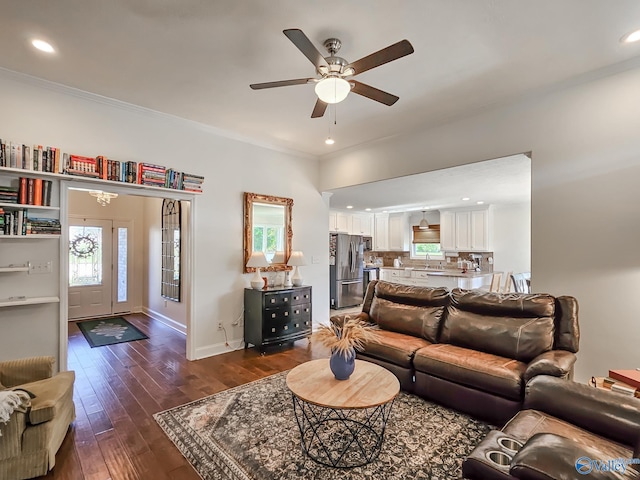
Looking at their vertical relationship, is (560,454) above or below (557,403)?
above

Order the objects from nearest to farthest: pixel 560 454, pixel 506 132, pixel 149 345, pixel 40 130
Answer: pixel 560 454, pixel 40 130, pixel 506 132, pixel 149 345

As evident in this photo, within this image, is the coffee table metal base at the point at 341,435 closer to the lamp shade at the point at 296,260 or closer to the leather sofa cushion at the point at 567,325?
the leather sofa cushion at the point at 567,325

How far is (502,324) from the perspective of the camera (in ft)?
9.27

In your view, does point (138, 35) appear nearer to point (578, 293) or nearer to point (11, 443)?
point (11, 443)

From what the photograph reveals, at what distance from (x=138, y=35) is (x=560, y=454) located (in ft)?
10.8

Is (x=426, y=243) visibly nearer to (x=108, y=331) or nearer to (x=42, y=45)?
(x=108, y=331)

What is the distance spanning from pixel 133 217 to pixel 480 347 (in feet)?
22.1

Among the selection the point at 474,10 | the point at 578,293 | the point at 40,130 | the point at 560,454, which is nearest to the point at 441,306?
the point at 578,293

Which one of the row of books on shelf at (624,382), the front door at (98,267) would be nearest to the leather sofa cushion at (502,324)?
the row of books on shelf at (624,382)

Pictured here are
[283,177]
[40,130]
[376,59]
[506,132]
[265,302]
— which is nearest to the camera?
[376,59]

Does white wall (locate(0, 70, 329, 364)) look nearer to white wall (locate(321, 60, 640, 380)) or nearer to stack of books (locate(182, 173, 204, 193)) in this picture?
stack of books (locate(182, 173, 204, 193))

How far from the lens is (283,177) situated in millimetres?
4922

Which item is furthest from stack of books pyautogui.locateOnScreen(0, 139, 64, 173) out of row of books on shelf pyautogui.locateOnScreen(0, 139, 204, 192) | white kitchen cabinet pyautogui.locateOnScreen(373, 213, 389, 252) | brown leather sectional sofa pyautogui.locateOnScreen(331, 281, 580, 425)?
white kitchen cabinet pyautogui.locateOnScreen(373, 213, 389, 252)

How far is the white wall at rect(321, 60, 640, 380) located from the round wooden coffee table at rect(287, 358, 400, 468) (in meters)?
1.97
